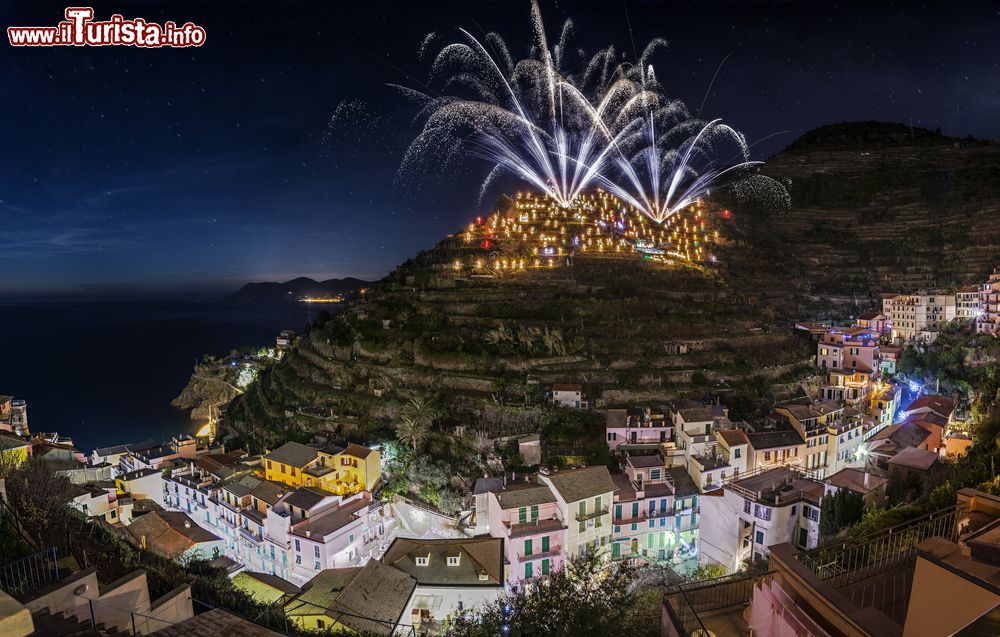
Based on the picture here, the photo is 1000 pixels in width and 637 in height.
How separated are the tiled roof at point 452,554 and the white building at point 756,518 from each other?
752 cm

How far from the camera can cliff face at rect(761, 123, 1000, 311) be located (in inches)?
1731

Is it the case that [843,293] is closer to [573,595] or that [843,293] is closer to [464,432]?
[464,432]

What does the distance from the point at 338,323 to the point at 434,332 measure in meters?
8.93

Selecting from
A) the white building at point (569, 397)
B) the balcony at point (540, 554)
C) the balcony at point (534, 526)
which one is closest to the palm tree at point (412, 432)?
the white building at point (569, 397)

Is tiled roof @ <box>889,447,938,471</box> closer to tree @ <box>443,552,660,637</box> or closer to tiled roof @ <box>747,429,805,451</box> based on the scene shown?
tiled roof @ <box>747,429,805,451</box>

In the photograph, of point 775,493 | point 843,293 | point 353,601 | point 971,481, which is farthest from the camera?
point 843,293

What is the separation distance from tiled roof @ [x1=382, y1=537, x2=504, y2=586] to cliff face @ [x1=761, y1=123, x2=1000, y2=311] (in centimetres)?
3927

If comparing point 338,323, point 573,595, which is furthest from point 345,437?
point 573,595

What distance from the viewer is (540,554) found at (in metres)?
17.7

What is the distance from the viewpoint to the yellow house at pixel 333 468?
2300cm

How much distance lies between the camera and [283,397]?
103 feet

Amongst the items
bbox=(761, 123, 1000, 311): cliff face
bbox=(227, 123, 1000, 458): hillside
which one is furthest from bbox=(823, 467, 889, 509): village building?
bbox=(761, 123, 1000, 311): cliff face

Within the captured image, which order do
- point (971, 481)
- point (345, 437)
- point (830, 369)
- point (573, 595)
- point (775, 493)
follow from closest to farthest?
point (573, 595)
point (971, 481)
point (775, 493)
point (345, 437)
point (830, 369)

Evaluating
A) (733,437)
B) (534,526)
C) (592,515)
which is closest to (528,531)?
(534,526)
